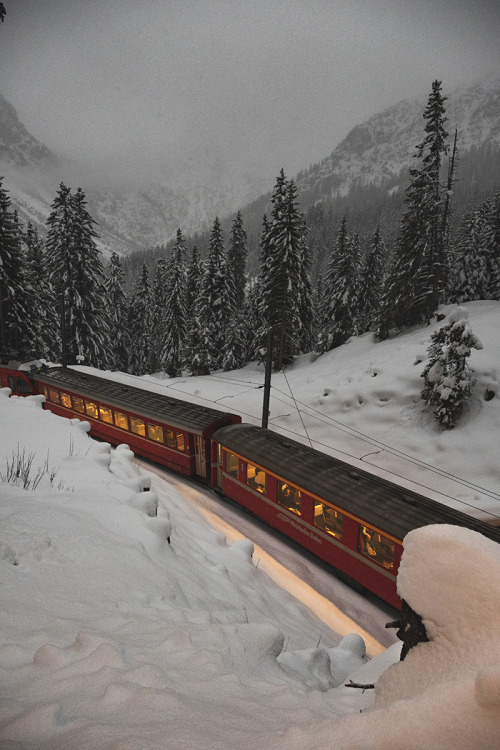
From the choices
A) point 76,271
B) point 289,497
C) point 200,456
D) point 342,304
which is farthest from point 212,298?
point 289,497

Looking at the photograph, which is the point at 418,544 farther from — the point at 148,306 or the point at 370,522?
the point at 148,306

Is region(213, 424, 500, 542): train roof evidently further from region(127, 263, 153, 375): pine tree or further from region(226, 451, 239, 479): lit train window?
region(127, 263, 153, 375): pine tree

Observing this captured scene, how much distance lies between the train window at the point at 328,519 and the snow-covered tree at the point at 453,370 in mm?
10260

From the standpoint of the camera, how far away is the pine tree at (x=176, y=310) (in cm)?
4128

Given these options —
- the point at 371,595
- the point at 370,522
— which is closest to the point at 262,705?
the point at 370,522

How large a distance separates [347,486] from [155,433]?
353 inches

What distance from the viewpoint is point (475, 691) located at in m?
1.36

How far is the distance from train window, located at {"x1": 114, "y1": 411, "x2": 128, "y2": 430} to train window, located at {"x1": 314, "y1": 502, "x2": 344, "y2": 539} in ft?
33.4

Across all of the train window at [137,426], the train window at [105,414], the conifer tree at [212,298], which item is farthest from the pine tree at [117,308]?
the train window at [137,426]

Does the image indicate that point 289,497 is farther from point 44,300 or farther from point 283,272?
point 44,300

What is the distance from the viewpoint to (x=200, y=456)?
14.2 meters

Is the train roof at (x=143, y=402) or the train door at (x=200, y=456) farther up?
the train roof at (x=143, y=402)

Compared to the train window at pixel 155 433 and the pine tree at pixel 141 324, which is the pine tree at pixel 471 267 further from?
the pine tree at pixel 141 324

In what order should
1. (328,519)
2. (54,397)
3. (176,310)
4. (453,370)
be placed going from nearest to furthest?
(328,519)
(453,370)
(54,397)
(176,310)
